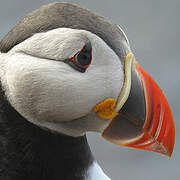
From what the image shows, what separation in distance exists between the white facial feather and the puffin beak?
4cm

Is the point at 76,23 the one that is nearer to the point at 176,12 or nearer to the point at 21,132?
the point at 21,132

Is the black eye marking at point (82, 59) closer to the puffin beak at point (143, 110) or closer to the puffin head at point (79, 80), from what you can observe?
the puffin head at point (79, 80)

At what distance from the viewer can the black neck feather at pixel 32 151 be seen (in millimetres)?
1539

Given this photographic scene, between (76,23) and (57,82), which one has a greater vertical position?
(76,23)

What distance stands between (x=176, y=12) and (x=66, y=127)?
3.42 meters

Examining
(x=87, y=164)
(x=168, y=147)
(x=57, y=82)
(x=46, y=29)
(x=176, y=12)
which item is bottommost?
(x=176, y=12)

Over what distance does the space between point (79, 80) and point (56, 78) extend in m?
0.06

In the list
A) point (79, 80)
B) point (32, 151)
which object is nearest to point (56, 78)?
point (79, 80)

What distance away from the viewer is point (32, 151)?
157 cm

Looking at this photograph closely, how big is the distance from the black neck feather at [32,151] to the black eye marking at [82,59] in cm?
22

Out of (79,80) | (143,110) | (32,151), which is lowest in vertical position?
(32,151)

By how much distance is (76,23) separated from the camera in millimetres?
1506

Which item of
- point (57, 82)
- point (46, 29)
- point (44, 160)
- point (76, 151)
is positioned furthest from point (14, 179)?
point (46, 29)

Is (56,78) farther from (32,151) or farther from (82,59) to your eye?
(32,151)
